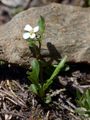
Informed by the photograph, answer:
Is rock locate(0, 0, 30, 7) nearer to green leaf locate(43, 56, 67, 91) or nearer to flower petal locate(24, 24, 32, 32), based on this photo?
flower petal locate(24, 24, 32, 32)

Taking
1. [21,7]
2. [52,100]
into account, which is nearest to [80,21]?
[52,100]

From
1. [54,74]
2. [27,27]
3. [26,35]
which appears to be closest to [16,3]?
[27,27]

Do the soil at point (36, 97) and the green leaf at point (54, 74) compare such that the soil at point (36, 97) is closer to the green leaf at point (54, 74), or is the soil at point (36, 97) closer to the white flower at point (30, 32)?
the green leaf at point (54, 74)

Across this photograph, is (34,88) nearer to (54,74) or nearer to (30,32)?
(54,74)

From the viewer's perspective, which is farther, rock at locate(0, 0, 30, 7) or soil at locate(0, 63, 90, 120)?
rock at locate(0, 0, 30, 7)

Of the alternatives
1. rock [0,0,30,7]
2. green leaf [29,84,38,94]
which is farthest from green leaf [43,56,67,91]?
rock [0,0,30,7]

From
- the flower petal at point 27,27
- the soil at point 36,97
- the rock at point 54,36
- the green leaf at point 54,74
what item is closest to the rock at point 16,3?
the rock at point 54,36
